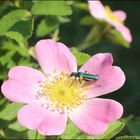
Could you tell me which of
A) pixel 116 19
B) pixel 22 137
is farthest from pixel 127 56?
pixel 22 137

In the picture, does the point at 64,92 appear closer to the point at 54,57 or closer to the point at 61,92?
the point at 61,92

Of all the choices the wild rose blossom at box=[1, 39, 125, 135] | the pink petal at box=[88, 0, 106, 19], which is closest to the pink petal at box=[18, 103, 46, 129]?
the wild rose blossom at box=[1, 39, 125, 135]

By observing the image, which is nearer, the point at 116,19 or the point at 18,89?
the point at 18,89

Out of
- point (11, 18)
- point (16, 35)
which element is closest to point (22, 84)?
point (16, 35)

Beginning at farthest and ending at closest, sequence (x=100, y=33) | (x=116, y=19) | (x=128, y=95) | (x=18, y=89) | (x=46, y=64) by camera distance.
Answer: (x=128, y=95), (x=116, y=19), (x=100, y=33), (x=46, y=64), (x=18, y=89)

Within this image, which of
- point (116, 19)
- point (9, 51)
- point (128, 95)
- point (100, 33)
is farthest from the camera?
point (128, 95)

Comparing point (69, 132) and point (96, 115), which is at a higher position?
point (96, 115)

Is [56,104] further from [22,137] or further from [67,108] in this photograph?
[22,137]

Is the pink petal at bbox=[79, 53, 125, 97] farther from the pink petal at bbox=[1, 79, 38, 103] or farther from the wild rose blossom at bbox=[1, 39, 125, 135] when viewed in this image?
the pink petal at bbox=[1, 79, 38, 103]
